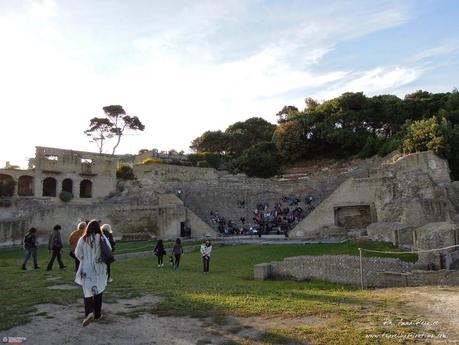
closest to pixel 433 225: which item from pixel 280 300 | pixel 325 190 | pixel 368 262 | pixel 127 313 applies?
pixel 368 262

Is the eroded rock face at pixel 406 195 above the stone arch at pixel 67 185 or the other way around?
the other way around

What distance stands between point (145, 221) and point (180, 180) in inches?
433

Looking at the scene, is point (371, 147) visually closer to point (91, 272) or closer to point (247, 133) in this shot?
point (247, 133)

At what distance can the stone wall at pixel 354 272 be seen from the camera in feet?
38.2

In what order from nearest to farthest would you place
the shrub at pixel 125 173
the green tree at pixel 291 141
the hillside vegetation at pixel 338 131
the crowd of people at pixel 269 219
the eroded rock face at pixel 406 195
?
1. the eroded rock face at pixel 406 195
2. the crowd of people at pixel 269 219
3. the shrub at pixel 125 173
4. the hillside vegetation at pixel 338 131
5. the green tree at pixel 291 141

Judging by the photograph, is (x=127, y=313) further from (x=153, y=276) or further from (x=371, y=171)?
(x=371, y=171)

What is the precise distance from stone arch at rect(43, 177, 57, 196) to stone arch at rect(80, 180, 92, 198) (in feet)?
9.07

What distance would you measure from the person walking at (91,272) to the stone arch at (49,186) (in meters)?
37.7

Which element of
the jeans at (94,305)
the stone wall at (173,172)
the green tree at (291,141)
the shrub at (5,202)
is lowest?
the jeans at (94,305)

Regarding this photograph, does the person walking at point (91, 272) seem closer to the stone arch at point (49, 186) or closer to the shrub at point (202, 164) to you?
the stone arch at point (49, 186)

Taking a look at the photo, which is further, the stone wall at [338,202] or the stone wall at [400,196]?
the stone wall at [338,202]

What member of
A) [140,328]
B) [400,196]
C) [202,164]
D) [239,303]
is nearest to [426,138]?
[400,196]

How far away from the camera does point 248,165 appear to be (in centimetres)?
5078

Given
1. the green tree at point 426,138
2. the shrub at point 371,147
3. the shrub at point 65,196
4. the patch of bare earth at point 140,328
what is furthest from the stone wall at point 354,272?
the shrub at point 371,147
